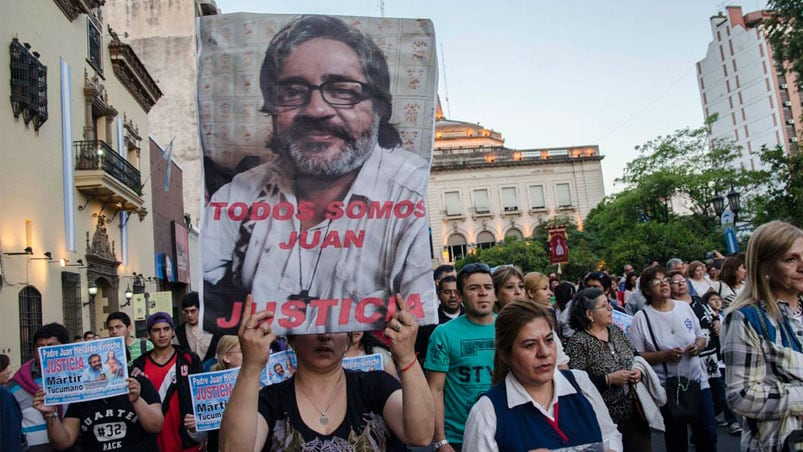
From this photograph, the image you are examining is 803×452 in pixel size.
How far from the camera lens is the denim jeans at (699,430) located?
584 cm

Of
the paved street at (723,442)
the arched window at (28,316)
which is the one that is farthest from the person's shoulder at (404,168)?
the arched window at (28,316)

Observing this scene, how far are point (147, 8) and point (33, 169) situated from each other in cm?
2307

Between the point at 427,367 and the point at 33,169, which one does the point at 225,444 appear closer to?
the point at 427,367

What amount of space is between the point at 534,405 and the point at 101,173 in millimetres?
18682

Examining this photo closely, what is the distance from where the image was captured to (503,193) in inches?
2817

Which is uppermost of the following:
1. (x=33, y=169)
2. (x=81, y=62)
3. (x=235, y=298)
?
(x=81, y=62)

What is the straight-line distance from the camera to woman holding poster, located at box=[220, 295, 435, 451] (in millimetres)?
2645

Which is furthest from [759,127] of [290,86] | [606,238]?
[290,86]

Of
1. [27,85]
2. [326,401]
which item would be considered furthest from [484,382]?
[27,85]

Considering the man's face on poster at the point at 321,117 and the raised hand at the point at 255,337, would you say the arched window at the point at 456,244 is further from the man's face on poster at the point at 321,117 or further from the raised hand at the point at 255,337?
the raised hand at the point at 255,337

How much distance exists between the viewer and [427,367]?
4.86 m

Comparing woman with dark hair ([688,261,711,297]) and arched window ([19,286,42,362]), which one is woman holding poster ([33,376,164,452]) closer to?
woman with dark hair ([688,261,711,297])

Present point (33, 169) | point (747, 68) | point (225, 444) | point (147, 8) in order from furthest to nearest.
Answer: point (747, 68)
point (147, 8)
point (33, 169)
point (225, 444)

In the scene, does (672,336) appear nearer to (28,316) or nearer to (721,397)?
(721,397)
